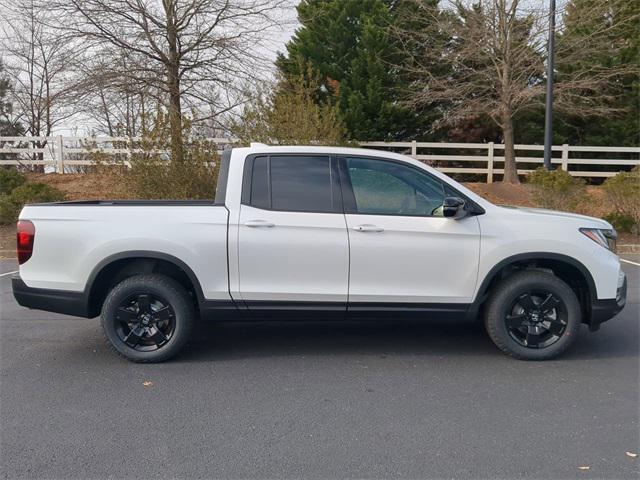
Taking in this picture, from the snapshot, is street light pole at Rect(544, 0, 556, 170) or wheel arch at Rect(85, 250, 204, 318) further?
street light pole at Rect(544, 0, 556, 170)

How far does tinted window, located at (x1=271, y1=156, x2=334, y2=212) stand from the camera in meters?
4.48

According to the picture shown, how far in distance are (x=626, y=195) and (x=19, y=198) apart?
1356cm

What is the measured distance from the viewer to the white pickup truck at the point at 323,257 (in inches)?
172

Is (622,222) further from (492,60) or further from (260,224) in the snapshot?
(260,224)

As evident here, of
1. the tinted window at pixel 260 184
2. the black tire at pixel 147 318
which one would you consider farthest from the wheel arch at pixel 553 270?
the black tire at pixel 147 318

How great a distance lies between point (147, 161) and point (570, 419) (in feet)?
31.9

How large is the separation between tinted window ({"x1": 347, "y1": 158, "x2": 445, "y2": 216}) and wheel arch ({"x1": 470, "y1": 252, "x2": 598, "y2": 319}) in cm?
70

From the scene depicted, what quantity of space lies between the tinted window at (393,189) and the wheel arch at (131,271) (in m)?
1.53

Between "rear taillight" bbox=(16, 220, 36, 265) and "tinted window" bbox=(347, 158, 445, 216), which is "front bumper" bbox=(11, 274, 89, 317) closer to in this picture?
"rear taillight" bbox=(16, 220, 36, 265)

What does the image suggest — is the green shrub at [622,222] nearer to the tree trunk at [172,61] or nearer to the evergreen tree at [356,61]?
the evergreen tree at [356,61]

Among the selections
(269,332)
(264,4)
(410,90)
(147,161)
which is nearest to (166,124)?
(147,161)

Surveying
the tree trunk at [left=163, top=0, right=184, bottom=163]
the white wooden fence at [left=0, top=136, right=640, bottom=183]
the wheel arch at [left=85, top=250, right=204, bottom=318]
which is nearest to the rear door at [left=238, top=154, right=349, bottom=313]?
the wheel arch at [left=85, top=250, right=204, bottom=318]

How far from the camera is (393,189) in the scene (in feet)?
15.0

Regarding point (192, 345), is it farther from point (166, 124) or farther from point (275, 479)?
point (166, 124)
